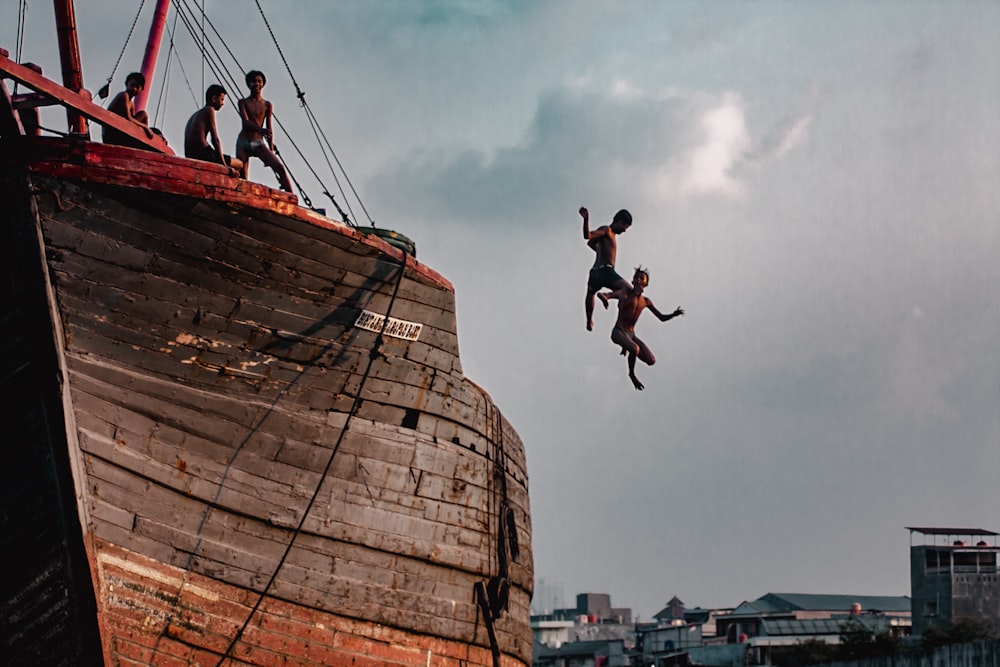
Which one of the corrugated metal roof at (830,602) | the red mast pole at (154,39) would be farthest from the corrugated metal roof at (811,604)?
the red mast pole at (154,39)

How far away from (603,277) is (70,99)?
5.02 m

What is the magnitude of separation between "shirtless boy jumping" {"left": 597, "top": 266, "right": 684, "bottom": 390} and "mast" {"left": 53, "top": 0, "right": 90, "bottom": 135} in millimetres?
5443

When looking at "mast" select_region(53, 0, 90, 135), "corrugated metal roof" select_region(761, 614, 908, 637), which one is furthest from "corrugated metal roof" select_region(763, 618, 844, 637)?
"mast" select_region(53, 0, 90, 135)

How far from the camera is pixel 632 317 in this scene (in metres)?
11.3

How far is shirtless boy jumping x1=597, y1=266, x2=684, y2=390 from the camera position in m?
11.2

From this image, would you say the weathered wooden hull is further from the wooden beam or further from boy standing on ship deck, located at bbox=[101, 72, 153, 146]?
boy standing on ship deck, located at bbox=[101, 72, 153, 146]

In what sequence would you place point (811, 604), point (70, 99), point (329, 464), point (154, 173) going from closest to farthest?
point (154, 173), point (70, 99), point (329, 464), point (811, 604)

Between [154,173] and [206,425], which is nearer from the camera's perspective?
[154,173]

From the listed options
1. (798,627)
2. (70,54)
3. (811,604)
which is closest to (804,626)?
(798,627)

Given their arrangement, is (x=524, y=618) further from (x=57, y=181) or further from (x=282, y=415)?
(x=57, y=181)

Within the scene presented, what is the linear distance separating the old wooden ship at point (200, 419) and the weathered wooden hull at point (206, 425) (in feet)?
0.05

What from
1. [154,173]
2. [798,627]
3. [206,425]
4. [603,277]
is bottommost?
[206,425]

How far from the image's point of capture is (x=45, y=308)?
351 inches

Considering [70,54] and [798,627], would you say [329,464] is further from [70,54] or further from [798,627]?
[798,627]
